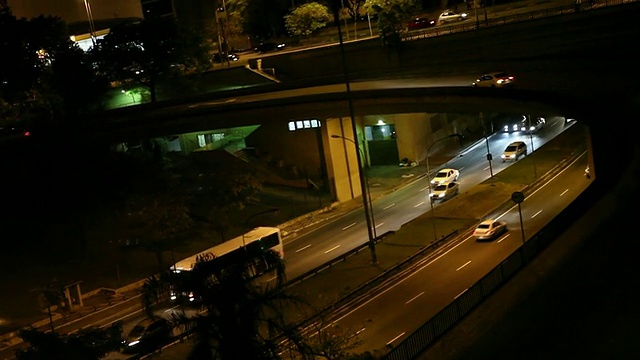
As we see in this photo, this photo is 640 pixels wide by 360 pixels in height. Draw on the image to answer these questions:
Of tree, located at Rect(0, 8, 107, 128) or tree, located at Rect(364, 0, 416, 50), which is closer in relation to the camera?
tree, located at Rect(364, 0, 416, 50)

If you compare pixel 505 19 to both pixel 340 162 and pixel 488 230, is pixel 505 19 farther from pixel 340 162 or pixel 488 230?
pixel 488 230

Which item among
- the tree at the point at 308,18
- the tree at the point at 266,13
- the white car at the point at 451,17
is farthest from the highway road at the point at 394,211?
the tree at the point at 266,13

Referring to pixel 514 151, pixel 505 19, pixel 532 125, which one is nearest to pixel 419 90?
pixel 514 151

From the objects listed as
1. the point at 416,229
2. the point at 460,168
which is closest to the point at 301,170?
the point at 460,168

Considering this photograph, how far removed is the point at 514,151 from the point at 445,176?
645cm

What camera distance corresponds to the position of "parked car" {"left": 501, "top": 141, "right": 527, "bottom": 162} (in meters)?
51.2

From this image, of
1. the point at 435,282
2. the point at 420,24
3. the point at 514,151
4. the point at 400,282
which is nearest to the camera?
the point at 435,282

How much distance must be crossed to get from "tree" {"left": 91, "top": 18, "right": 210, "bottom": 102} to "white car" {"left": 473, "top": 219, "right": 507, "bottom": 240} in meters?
40.7

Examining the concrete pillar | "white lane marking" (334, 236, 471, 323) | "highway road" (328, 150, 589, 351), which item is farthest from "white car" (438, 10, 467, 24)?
"white lane marking" (334, 236, 471, 323)

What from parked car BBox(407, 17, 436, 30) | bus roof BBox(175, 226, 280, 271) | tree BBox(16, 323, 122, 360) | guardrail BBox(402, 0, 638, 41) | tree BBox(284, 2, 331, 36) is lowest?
bus roof BBox(175, 226, 280, 271)

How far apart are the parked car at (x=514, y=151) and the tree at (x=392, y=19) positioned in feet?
43.1

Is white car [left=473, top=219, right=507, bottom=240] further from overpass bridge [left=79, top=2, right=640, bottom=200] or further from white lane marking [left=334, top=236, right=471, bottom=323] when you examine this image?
overpass bridge [left=79, top=2, right=640, bottom=200]

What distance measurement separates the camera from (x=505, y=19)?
57.2 meters

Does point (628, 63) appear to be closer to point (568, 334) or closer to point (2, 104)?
point (568, 334)
